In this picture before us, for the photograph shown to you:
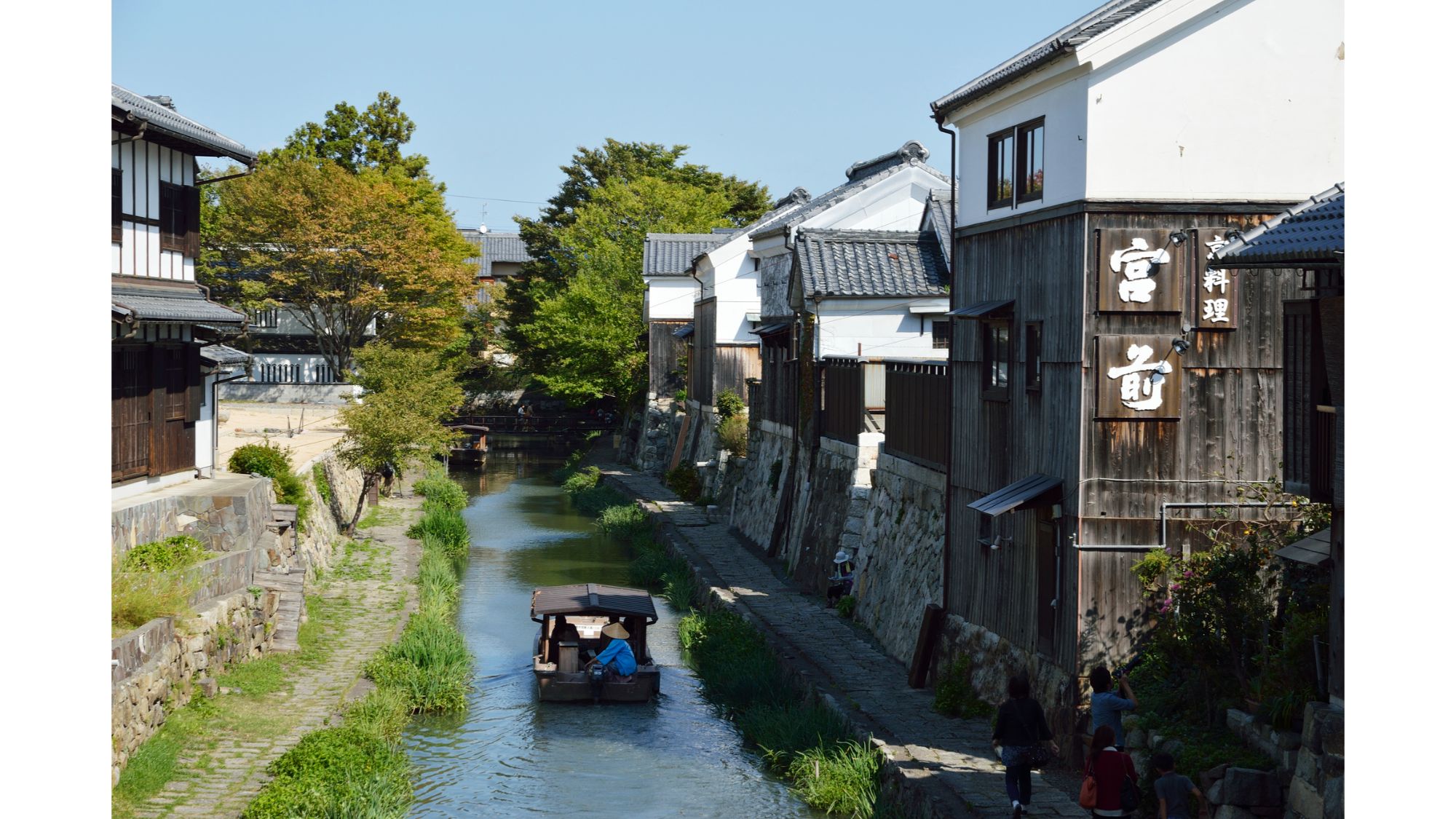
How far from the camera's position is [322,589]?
81.1 ft

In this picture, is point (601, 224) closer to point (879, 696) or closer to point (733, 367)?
point (733, 367)

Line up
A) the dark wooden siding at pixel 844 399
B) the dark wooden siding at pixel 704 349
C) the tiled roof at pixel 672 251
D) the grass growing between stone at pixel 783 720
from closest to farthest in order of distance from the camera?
the grass growing between stone at pixel 783 720
the dark wooden siding at pixel 844 399
the dark wooden siding at pixel 704 349
the tiled roof at pixel 672 251

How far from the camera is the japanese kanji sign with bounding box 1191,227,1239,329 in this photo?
42.1 feet

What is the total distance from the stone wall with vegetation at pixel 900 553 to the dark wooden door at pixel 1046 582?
3.28 metres

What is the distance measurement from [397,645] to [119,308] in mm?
6546

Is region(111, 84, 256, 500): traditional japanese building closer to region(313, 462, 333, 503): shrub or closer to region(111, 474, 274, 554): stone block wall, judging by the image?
region(111, 474, 274, 554): stone block wall

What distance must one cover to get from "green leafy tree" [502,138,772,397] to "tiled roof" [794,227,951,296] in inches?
1042

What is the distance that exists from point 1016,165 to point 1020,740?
21.8ft

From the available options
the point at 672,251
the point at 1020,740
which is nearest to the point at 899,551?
the point at 1020,740

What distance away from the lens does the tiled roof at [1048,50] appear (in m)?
12.7

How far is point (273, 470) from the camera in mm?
23797

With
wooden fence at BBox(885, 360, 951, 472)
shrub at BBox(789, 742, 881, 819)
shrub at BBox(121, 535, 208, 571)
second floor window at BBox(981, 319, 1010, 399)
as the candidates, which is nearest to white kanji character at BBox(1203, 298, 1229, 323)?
second floor window at BBox(981, 319, 1010, 399)

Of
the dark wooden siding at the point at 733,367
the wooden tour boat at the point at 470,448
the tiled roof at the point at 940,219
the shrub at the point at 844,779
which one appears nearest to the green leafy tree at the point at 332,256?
the wooden tour boat at the point at 470,448

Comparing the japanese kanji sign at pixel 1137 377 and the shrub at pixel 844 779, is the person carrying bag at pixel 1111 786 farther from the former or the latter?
the japanese kanji sign at pixel 1137 377
